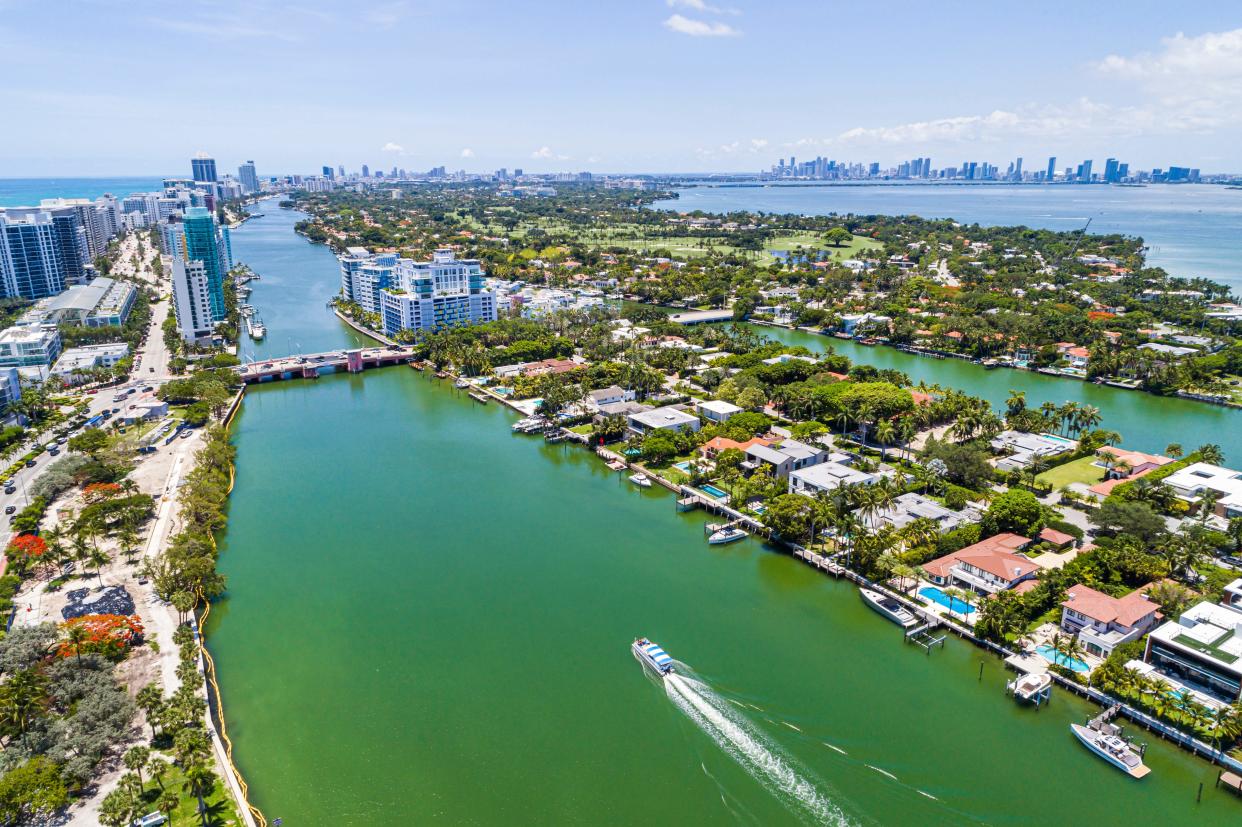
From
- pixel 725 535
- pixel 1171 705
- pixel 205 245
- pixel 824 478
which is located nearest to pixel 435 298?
pixel 205 245

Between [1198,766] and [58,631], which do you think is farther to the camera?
Result: [58,631]

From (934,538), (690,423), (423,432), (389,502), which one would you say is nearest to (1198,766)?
(934,538)

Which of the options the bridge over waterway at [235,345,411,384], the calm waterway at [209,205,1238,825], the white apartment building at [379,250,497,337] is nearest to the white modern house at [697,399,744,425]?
the calm waterway at [209,205,1238,825]

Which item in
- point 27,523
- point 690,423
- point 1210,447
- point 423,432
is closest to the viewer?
point 27,523

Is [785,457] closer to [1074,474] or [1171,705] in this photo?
[1074,474]

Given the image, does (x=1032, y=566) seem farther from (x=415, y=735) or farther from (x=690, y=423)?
(x=415, y=735)

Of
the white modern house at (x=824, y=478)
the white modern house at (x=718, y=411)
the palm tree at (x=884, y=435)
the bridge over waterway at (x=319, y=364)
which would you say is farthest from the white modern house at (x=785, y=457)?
the bridge over waterway at (x=319, y=364)
